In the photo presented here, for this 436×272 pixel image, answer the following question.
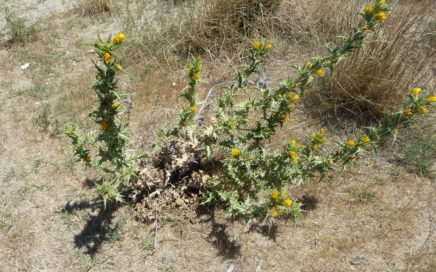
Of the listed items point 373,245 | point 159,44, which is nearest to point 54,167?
point 159,44

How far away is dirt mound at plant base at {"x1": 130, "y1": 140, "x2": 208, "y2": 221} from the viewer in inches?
106

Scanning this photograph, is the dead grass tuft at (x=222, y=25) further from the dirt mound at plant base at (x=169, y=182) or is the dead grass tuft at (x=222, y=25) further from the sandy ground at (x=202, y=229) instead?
the sandy ground at (x=202, y=229)

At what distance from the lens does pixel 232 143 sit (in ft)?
8.36

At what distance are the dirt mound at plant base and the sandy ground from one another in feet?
0.36

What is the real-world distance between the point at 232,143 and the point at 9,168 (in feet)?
7.20

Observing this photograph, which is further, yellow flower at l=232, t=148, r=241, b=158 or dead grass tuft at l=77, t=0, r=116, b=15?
dead grass tuft at l=77, t=0, r=116, b=15

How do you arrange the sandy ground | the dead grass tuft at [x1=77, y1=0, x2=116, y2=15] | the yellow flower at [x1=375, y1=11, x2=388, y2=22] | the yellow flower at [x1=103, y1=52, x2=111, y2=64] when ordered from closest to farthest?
the yellow flower at [x1=103, y1=52, x2=111, y2=64] → the yellow flower at [x1=375, y1=11, x2=388, y2=22] → the sandy ground → the dead grass tuft at [x1=77, y1=0, x2=116, y2=15]

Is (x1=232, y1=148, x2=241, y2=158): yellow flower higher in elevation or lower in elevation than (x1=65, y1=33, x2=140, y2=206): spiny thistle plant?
lower

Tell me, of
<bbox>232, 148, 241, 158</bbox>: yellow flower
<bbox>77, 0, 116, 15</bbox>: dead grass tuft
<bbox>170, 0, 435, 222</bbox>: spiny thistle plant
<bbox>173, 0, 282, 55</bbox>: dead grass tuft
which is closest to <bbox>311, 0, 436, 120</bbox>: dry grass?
<bbox>170, 0, 435, 222</bbox>: spiny thistle plant

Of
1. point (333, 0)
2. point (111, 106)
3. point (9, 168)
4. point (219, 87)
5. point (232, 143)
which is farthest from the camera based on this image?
point (333, 0)

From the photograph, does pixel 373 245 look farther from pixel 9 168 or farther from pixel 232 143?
pixel 9 168

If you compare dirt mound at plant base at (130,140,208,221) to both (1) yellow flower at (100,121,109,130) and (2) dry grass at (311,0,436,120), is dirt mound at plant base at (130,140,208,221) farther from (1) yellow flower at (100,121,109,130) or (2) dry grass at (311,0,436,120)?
(2) dry grass at (311,0,436,120)

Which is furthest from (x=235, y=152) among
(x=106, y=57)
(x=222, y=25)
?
(x=222, y=25)

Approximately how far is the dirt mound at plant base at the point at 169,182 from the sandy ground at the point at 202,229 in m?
0.11
